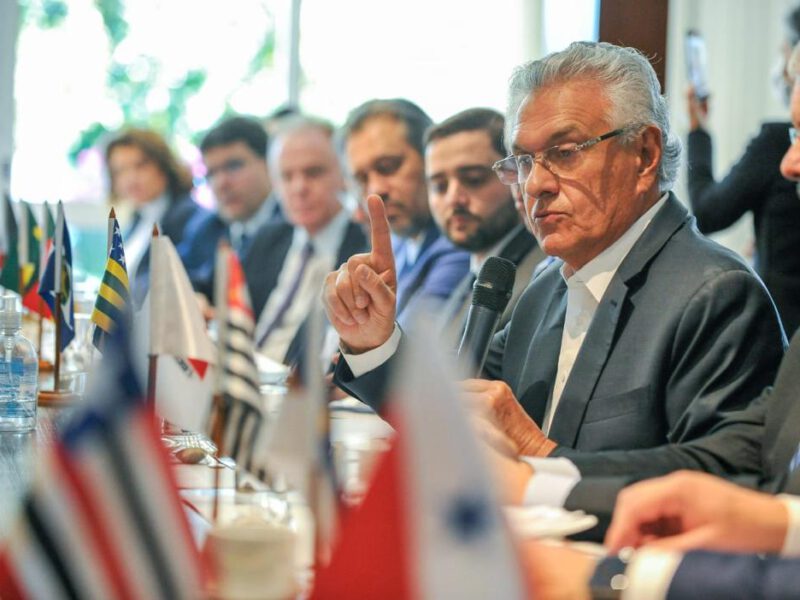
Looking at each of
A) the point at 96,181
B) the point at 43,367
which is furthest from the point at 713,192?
the point at 96,181

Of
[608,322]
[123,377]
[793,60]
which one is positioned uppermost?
[793,60]

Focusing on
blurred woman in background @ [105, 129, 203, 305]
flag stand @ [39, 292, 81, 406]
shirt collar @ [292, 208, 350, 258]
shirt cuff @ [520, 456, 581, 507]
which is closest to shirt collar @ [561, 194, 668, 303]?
shirt cuff @ [520, 456, 581, 507]

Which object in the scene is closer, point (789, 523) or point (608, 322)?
point (789, 523)

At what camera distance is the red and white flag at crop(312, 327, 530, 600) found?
84 centimetres

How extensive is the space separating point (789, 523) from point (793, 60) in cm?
119

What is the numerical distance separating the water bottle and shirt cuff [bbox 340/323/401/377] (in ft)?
2.56

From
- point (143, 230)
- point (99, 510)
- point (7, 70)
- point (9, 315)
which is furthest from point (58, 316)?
point (7, 70)

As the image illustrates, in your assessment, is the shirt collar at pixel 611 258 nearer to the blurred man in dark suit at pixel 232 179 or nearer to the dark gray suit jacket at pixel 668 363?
the dark gray suit jacket at pixel 668 363

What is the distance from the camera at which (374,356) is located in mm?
2299

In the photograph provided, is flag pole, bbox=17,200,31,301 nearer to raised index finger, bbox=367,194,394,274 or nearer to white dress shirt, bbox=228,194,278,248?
raised index finger, bbox=367,194,394,274

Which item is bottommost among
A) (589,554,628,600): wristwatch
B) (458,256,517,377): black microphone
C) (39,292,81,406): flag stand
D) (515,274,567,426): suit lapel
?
(39,292,81,406): flag stand

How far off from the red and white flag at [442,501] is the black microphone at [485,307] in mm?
1200

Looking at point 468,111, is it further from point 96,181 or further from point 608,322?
point 96,181

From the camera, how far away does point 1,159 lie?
7871 millimetres
